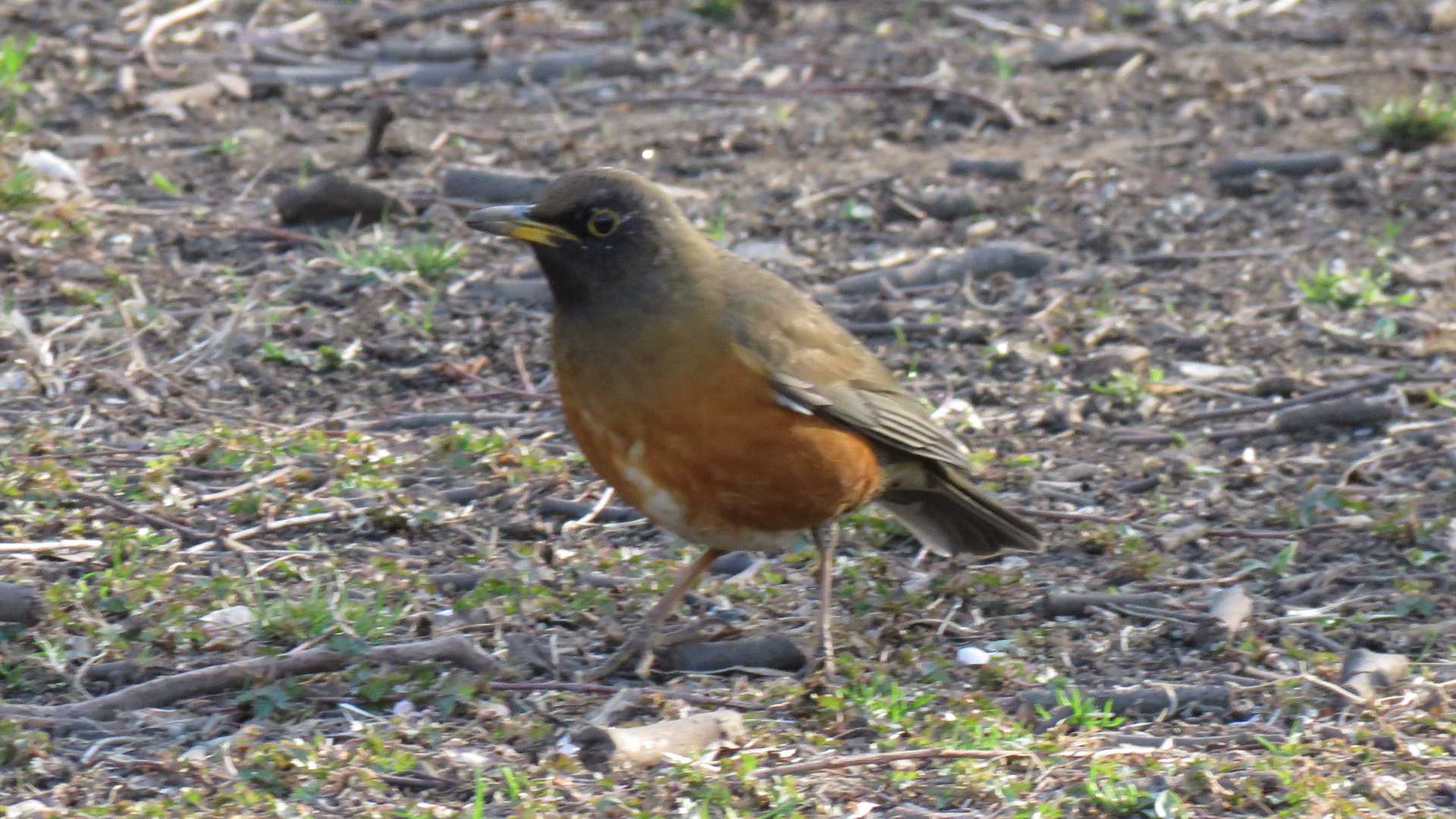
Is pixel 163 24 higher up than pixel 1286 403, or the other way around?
pixel 163 24

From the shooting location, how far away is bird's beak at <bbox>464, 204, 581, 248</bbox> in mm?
4379

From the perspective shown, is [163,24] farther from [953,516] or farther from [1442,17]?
[1442,17]

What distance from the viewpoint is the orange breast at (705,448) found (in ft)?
13.9

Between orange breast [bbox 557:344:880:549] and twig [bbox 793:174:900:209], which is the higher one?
orange breast [bbox 557:344:880:549]

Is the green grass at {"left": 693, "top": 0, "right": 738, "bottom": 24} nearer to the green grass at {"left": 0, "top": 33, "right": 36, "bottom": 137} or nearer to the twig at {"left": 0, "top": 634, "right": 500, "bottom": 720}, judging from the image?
the green grass at {"left": 0, "top": 33, "right": 36, "bottom": 137}

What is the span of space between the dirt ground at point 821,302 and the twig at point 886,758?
1 centimetres

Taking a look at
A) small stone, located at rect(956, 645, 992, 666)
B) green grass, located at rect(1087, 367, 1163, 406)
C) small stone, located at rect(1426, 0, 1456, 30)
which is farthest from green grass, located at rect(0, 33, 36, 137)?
small stone, located at rect(1426, 0, 1456, 30)

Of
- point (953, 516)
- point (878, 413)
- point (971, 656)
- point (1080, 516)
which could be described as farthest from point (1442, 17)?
point (971, 656)

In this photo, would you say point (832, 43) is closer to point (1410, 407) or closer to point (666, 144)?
point (666, 144)

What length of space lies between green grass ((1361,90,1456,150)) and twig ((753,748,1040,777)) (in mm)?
5156

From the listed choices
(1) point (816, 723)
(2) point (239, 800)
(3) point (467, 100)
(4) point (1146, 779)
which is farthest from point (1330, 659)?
(3) point (467, 100)

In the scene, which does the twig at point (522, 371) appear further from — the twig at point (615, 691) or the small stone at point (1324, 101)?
the small stone at point (1324, 101)

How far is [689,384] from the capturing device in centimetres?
427

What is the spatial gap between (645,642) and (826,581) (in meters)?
0.51
